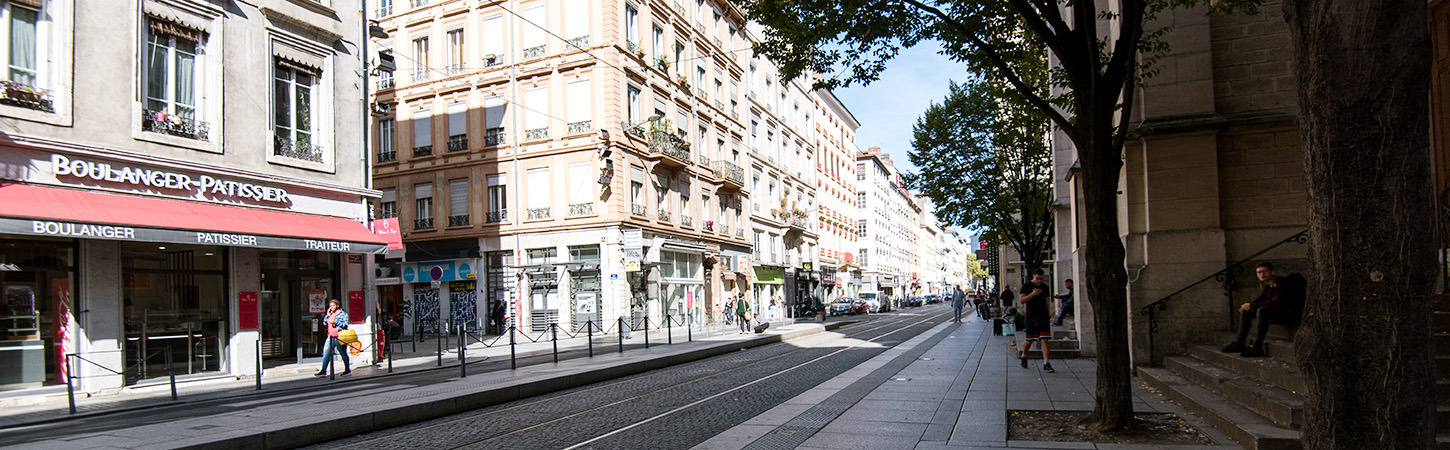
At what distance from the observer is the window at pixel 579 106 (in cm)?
3177

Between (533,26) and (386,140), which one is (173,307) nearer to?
(533,26)

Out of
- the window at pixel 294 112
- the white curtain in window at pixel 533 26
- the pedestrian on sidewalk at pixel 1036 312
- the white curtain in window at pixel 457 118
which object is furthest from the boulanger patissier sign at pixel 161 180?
the white curtain in window at pixel 457 118

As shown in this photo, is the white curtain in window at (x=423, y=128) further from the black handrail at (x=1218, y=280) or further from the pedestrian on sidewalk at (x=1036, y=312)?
the black handrail at (x=1218, y=280)

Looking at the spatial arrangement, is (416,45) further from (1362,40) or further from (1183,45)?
(1362,40)

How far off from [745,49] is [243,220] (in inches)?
1354

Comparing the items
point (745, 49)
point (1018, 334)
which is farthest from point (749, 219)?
point (1018, 334)

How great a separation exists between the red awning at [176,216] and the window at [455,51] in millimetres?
17049

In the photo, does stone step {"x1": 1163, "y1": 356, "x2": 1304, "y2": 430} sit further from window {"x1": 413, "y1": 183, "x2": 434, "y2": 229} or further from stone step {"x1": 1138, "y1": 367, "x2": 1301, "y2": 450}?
window {"x1": 413, "y1": 183, "x2": 434, "y2": 229}

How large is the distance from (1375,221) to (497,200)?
106ft

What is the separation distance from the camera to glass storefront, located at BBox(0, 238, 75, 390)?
12992 millimetres

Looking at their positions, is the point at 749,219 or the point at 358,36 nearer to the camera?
the point at 358,36

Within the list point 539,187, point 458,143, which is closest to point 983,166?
point 539,187

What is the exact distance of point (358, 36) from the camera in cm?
1955

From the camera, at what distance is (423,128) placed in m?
34.9
